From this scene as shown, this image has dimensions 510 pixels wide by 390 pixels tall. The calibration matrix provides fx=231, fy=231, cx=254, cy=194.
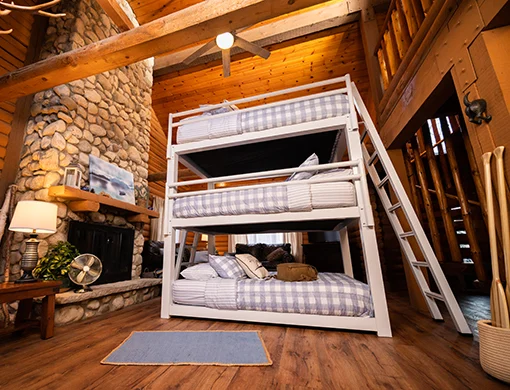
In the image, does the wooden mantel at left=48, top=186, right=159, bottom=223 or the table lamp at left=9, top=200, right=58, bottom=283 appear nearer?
the table lamp at left=9, top=200, right=58, bottom=283

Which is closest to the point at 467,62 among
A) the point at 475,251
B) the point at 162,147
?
the point at 475,251

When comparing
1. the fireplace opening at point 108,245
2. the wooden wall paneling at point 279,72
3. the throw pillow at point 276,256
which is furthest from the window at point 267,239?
the fireplace opening at point 108,245

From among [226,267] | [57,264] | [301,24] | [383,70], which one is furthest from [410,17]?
[57,264]

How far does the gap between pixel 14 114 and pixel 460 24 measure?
4041mm

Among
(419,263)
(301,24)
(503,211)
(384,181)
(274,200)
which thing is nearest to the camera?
(503,211)

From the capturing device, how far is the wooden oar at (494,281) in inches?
40.9

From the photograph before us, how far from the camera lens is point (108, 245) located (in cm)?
284

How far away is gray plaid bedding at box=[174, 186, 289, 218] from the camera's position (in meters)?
1.91

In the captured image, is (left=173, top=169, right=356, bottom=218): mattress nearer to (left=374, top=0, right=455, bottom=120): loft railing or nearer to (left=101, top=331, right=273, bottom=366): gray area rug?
(left=101, top=331, right=273, bottom=366): gray area rug

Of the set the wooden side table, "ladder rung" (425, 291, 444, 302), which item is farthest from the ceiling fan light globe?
"ladder rung" (425, 291, 444, 302)

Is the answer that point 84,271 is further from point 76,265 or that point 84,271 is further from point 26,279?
point 26,279

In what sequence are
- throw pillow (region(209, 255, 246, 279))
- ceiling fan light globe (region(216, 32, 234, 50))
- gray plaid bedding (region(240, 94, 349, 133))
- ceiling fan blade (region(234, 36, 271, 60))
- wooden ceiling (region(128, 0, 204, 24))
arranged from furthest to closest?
1. wooden ceiling (region(128, 0, 204, 24))
2. ceiling fan blade (region(234, 36, 271, 60))
3. ceiling fan light globe (region(216, 32, 234, 50))
4. throw pillow (region(209, 255, 246, 279))
5. gray plaid bedding (region(240, 94, 349, 133))

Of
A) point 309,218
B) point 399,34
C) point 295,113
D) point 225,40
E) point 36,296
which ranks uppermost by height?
point 225,40

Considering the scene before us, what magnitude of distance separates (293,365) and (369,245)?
3.14 ft
